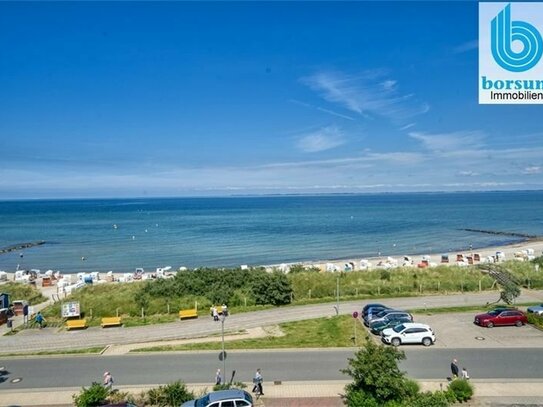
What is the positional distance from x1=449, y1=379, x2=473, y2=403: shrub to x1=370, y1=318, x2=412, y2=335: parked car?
7.29 meters

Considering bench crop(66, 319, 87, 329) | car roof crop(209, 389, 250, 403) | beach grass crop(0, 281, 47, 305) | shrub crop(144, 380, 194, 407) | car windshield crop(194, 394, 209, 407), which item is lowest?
beach grass crop(0, 281, 47, 305)

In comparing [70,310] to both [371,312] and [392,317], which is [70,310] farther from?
[392,317]

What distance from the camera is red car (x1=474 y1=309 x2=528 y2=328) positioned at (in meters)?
25.7

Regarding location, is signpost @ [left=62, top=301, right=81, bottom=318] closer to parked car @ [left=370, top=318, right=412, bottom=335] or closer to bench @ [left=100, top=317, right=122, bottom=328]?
bench @ [left=100, top=317, right=122, bottom=328]

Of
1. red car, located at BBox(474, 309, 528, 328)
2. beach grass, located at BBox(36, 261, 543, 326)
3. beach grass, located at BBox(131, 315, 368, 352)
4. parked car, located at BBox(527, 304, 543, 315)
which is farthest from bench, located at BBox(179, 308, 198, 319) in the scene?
parked car, located at BBox(527, 304, 543, 315)

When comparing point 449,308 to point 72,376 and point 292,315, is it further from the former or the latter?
point 72,376

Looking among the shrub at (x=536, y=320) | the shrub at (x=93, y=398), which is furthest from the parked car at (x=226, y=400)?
the shrub at (x=536, y=320)

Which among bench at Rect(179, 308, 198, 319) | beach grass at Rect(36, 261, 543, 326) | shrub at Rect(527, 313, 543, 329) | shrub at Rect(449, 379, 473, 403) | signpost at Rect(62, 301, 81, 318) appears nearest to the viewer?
shrub at Rect(449, 379, 473, 403)

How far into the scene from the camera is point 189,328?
26.9m

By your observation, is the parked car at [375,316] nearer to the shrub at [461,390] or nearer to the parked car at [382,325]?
the parked car at [382,325]

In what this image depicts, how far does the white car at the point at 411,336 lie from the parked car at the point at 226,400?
32.8 feet

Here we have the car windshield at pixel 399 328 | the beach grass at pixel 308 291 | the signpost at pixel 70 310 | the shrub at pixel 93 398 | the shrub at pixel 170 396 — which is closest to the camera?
the shrub at pixel 93 398

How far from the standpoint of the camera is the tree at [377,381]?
50.2ft

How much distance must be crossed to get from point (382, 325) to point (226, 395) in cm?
1180
